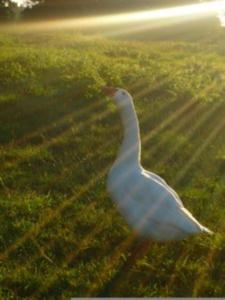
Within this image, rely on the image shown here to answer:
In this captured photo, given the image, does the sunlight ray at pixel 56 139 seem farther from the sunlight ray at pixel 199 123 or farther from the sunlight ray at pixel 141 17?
the sunlight ray at pixel 141 17

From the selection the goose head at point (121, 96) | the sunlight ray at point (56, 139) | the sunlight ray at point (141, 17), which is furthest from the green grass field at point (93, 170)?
the sunlight ray at point (141, 17)

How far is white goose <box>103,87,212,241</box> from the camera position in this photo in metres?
6.15

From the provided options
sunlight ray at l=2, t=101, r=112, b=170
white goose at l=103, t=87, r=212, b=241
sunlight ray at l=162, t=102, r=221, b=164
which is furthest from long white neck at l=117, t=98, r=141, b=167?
sunlight ray at l=162, t=102, r=221, b=164

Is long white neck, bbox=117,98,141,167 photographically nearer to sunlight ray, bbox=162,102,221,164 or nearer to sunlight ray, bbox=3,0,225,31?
sunlight ray, bbox=162,102,221,164

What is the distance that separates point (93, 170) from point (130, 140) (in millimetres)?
2410

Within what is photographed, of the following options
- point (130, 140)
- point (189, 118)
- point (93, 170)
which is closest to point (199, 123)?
point (189, 118)

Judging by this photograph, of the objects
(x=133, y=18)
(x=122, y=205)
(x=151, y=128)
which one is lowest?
(x=133, y=18)

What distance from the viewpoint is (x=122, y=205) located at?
652 cm

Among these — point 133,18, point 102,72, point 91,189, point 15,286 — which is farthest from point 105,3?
point 15,286

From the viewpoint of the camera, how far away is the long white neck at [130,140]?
272 inches

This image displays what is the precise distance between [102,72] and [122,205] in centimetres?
829

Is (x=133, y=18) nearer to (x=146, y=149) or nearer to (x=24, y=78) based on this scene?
(x=24, y=78)

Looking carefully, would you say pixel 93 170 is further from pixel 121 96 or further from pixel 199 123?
pixel 199 123

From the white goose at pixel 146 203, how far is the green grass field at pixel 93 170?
42cm
